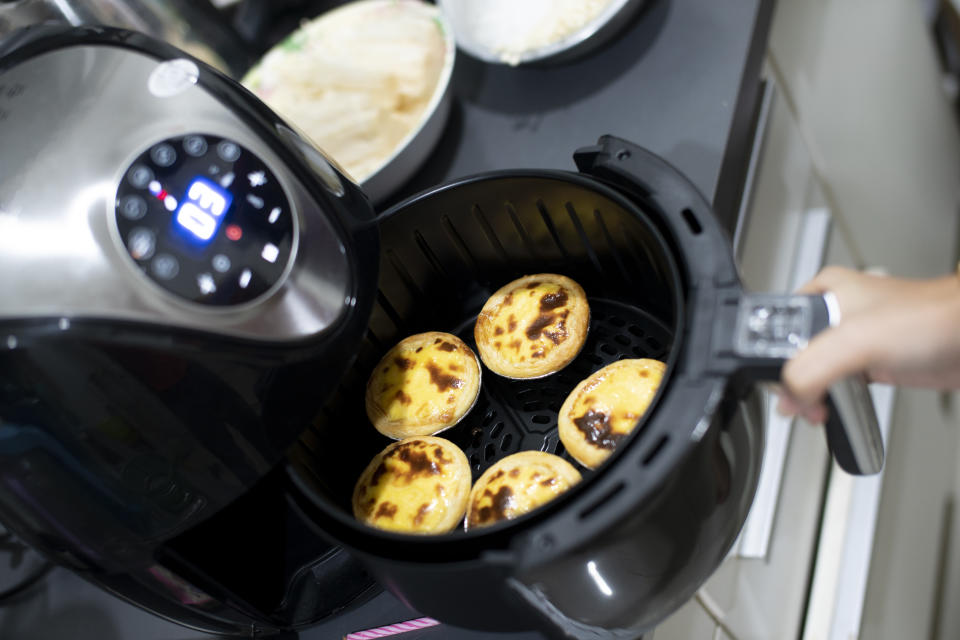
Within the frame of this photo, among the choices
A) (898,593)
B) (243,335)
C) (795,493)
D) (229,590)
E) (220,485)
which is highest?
(243,335)

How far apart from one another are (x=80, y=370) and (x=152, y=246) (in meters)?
0.08

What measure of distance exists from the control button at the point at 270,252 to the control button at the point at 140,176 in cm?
8

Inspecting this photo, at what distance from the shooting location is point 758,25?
2.87ft

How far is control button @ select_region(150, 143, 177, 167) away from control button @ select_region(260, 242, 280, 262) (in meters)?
0.08

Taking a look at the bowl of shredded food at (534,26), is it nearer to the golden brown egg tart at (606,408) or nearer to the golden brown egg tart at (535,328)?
the golden brown egg tart at (535,328)

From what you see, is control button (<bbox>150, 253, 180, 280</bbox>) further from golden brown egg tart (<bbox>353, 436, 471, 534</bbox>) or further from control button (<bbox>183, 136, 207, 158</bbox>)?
golden brown egg tart (<bbox>353, 436, 471, 534</bbox>)

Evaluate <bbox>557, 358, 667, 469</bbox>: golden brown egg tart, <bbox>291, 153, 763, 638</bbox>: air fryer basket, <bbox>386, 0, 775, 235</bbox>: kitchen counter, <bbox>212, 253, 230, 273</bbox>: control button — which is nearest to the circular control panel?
<bbox>212, 253, 230, 273</bbox>: control button

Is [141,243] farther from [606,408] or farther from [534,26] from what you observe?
[534,26]

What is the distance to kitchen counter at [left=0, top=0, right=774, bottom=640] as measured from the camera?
77 centimetres

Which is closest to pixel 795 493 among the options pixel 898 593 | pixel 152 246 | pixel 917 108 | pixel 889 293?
pixel 898 593

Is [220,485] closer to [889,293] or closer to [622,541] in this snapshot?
[622,541]

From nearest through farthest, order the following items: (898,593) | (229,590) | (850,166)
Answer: (229,590) → (898,593) → (850,166)

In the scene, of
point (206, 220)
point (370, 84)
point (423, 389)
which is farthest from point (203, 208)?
point (370, 84)

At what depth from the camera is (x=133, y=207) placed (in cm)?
48
